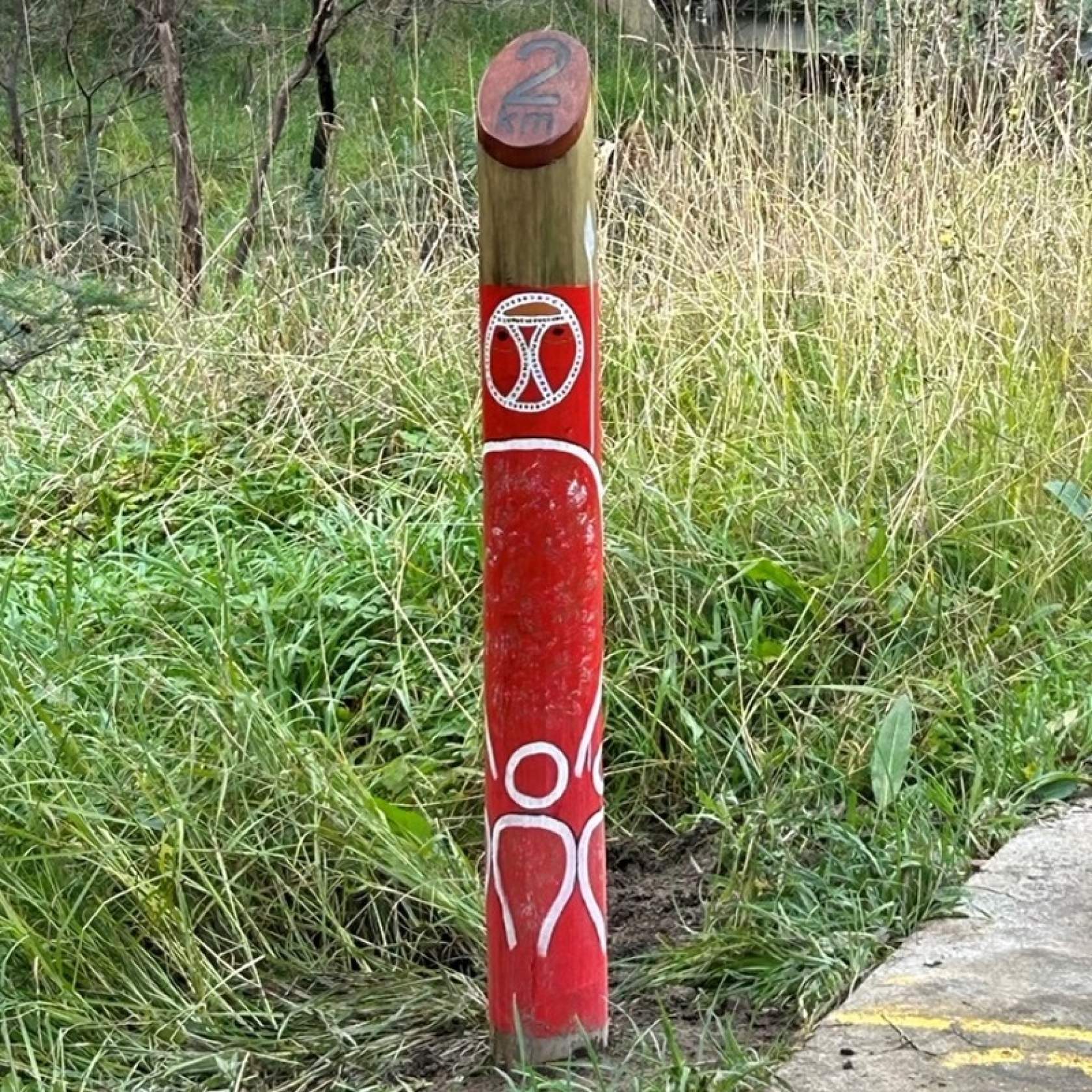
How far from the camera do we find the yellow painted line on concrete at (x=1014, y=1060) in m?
2.41

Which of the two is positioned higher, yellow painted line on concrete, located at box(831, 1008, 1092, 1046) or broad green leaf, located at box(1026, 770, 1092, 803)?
yellow painted line on concrete, located at box(831, 1008, 1092, 1046)

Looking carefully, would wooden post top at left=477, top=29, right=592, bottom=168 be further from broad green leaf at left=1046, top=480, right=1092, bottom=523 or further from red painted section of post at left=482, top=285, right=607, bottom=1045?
broad green leaf at left=1046, top=480, right=1092, bottom=523

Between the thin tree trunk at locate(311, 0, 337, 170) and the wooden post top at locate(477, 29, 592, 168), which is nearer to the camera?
the wooden post top at locate(477, 29, 592, 168)

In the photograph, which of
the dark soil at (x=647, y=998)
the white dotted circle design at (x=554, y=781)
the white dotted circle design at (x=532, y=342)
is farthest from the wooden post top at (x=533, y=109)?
the dark soil at (x=647, y=998)

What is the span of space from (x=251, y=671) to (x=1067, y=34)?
4130 mm

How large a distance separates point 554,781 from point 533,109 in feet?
3.00

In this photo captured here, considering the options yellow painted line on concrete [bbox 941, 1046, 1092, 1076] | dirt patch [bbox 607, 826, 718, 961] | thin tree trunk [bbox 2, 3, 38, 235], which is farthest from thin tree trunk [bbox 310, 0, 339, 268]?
yellow painted line on concrete [bbox 941, 1046, 1092, 1076]

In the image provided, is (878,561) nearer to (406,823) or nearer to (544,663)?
(406,823)

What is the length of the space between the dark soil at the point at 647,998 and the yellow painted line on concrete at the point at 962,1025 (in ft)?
0.46

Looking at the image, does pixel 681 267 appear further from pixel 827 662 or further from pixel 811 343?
pixel 827 662

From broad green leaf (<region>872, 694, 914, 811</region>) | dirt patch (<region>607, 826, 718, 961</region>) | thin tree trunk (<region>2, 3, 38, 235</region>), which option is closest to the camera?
dirt patch (<region>607, 826, 718, 961</region>)

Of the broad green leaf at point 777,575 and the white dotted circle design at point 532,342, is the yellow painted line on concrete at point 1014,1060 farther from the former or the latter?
the broad green leaf at point 777,575

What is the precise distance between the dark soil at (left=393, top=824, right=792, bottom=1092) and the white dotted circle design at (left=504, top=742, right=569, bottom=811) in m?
0.37

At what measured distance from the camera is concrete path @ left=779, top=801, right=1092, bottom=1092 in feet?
7.83
